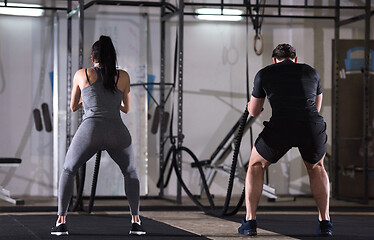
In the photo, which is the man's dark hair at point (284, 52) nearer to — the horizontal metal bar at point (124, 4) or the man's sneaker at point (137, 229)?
the man's sneaker at point (137, 229)

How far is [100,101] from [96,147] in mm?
294

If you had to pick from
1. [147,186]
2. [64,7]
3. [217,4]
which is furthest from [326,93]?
[64,7]

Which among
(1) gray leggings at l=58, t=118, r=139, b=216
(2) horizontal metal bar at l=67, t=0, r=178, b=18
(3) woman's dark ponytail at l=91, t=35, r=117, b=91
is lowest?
(1) gray leggings at l=58, t=118, r=139, b=216

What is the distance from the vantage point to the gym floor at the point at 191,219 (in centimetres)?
504

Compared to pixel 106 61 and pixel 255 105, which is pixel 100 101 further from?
pixel 255 105

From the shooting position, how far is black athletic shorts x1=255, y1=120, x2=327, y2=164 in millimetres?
4754

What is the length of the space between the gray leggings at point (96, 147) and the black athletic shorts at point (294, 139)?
892 millimetres

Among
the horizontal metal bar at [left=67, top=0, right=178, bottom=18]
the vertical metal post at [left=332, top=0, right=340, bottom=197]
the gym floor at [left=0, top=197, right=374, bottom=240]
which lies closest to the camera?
the gym floor at [left=0, top=197, right=374, bottom=240]

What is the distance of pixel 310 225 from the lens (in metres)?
5.80

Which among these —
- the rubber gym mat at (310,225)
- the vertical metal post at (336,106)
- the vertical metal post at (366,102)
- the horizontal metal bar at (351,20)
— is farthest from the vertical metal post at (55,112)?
the vertical metal post at (366,102)

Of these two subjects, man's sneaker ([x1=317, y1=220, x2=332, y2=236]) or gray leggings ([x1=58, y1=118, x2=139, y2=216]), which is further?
man's sneaker ([x1=317, y1=220, x2=332, y2=236])

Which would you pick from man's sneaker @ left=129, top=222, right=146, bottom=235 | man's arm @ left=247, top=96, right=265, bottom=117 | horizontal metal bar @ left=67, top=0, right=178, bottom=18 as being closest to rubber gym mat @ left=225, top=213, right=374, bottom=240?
man's arm @ left=247, top=96, right=265, bottom=117

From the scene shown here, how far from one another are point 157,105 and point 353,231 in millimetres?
3809

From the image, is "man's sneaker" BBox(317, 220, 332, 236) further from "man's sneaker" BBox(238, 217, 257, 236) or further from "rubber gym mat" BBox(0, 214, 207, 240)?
"rubber gym mat" BBox(0, 214, 207, 240)
